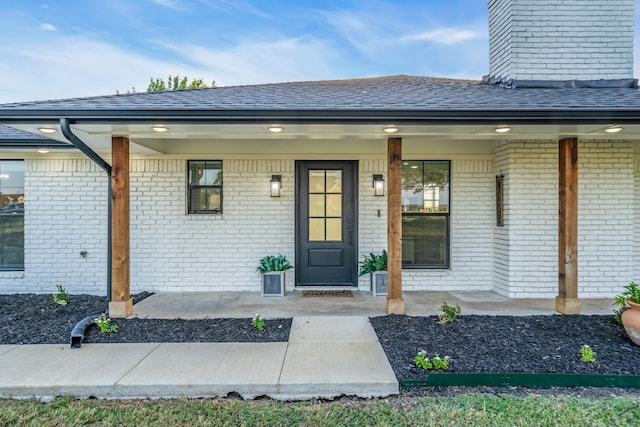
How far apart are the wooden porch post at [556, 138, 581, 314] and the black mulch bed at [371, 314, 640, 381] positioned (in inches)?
15.8

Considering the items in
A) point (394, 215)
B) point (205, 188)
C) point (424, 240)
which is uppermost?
point (205, 188)

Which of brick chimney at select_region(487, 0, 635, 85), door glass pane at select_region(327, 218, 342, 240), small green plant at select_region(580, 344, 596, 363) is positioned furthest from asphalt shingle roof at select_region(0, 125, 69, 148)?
brick chimney at select_region(487, 0, 635, 85)

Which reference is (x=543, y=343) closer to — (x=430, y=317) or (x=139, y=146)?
(x=430, y=317)

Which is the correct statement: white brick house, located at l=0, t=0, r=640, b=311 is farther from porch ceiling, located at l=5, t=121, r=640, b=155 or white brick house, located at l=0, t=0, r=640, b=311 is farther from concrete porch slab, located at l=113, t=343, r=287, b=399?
concrete porch slab, located at l=113, t=343, r=287, b=399

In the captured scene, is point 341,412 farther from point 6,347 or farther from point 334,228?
point 334,228

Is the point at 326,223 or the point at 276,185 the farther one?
the point at 326,223

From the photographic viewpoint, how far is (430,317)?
468cm

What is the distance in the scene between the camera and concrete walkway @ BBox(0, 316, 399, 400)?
9.68 feet

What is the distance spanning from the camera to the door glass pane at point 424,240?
6371 millimetres

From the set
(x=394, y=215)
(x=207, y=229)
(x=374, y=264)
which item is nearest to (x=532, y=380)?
(x=394, y=215)

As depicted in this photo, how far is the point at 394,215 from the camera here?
4.71 metres

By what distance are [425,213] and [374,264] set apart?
1329mm

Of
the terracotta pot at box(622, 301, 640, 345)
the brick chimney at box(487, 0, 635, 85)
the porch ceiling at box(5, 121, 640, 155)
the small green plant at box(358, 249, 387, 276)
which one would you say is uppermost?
the brick chimney at box(487, 0, 635, 85)

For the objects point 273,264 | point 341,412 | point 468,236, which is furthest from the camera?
point 468,236
